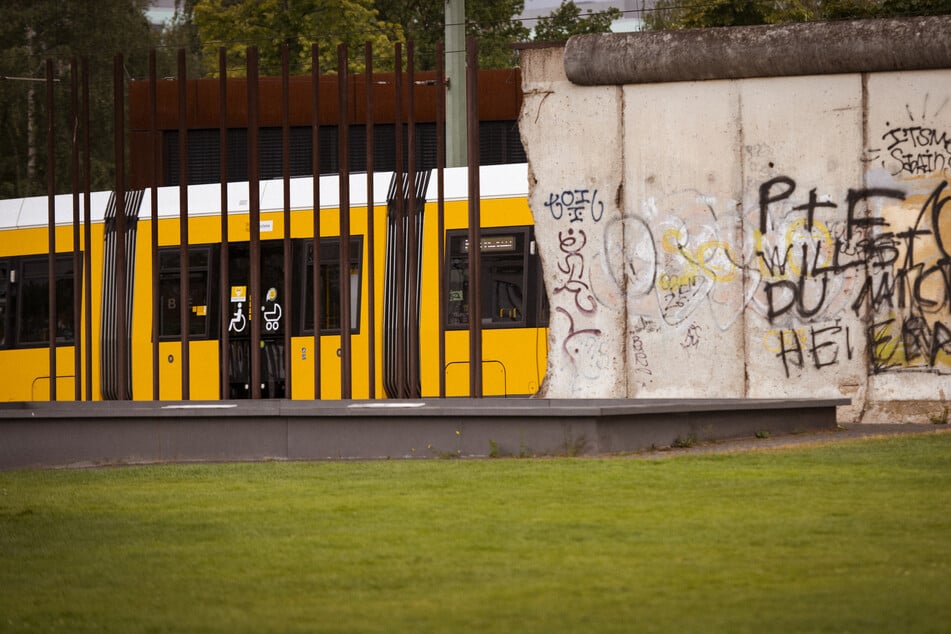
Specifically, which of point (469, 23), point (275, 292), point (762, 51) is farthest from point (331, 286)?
point (469, 23)

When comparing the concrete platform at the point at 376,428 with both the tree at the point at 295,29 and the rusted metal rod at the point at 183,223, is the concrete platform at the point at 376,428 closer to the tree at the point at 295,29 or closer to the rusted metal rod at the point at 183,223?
the rusted metal rod at the point at 183,223

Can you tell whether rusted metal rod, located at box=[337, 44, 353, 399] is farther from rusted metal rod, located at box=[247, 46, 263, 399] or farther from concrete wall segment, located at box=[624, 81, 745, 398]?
concrete wall segment, located at box=[624, 81, 745, 398]

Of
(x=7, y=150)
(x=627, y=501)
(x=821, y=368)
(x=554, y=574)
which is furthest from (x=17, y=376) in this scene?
(x=7, y=150)

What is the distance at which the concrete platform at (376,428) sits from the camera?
13.4 m

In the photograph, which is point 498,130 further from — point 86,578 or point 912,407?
point 86,578

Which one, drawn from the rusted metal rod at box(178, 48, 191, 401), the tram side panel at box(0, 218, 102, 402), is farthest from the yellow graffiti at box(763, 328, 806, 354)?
the tram side panel at box(0, 218, 102, 402)

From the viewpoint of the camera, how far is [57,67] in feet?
177

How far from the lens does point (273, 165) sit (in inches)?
1271

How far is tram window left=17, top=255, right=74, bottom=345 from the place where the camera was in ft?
78.0

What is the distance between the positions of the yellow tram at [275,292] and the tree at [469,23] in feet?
96.0

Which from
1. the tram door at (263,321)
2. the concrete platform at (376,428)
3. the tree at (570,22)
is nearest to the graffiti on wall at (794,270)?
the concrete platform at (376,428)

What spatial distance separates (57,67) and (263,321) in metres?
33.7

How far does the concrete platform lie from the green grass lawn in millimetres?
931

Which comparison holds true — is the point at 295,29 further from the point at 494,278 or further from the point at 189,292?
the point at 494,278
